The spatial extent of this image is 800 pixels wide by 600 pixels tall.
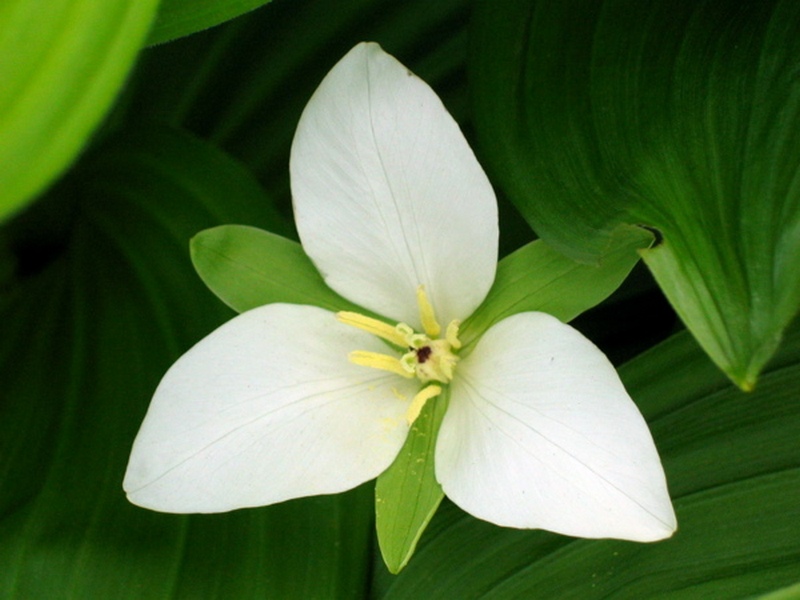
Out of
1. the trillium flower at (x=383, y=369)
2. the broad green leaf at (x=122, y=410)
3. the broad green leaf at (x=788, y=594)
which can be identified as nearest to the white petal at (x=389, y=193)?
the trillium flower at (x=383, y=369)

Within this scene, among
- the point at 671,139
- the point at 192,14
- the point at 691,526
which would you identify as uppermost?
the point at 192,14

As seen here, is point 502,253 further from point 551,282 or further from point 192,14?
point 192,14

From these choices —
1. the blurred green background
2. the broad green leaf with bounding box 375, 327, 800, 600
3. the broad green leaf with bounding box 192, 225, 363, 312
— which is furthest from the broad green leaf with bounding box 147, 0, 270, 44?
the broad green leaf with bounding box 375, 327, 800, 600

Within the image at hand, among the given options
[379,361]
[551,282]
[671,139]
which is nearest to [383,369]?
[379,361]

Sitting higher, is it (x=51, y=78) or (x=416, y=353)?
(x=51, y=78)

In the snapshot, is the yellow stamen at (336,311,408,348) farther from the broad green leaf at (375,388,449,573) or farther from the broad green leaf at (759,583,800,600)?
the broad green leaf at (759,583,800,600)

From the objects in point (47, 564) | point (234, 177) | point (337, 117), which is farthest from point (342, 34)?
point (47, 564)

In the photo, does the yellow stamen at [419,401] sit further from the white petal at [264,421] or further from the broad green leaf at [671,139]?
the broad green leaf at [671,139]

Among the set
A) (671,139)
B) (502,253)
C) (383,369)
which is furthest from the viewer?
(502,253)

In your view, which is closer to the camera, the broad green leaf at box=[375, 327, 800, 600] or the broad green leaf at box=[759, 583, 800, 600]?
the broad green leaf at box=[759, 583, 800, 600]
